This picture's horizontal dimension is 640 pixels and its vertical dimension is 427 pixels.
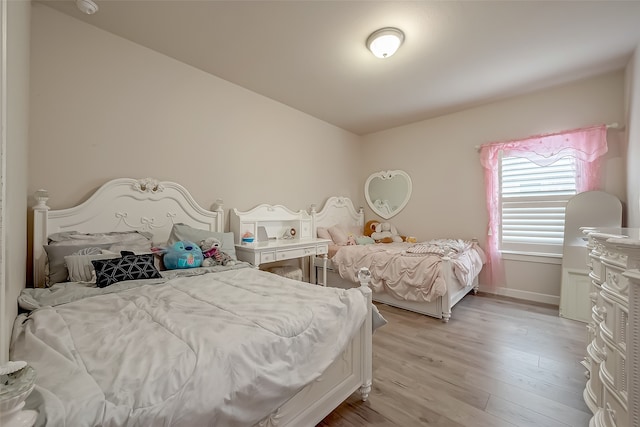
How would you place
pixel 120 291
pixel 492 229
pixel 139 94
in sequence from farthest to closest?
pixel 492 229
pixel 139 94
pixel 120 291

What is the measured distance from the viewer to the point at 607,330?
46.7 inches

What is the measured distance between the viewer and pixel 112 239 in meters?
1.98

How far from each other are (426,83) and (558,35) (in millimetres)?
1124

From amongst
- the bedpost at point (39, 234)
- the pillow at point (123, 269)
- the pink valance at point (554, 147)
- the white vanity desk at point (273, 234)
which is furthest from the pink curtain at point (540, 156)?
the bedpost at point (39, 234)

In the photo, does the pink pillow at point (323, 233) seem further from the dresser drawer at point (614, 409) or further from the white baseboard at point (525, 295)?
the dresser drawer at point (614, 409)

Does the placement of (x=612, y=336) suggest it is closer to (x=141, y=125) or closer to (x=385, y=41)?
(x=385, y=41)

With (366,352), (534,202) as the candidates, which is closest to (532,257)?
(534,202)

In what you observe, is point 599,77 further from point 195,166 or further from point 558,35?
point 195,166

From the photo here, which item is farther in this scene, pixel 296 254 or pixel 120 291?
pixel 296 254

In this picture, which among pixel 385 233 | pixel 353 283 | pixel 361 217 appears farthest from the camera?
pixel 361 217

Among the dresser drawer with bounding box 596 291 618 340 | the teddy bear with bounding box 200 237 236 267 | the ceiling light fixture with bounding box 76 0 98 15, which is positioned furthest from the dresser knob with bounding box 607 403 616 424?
the ceiling light fixture with bounding box 76 0 98 15

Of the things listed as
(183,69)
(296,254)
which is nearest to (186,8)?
(183,69)

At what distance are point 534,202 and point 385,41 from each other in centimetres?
276

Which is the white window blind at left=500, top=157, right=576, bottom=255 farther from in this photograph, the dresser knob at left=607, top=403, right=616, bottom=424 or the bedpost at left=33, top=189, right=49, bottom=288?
the bedpost at left=33, top=189, right=49, bottom=288
